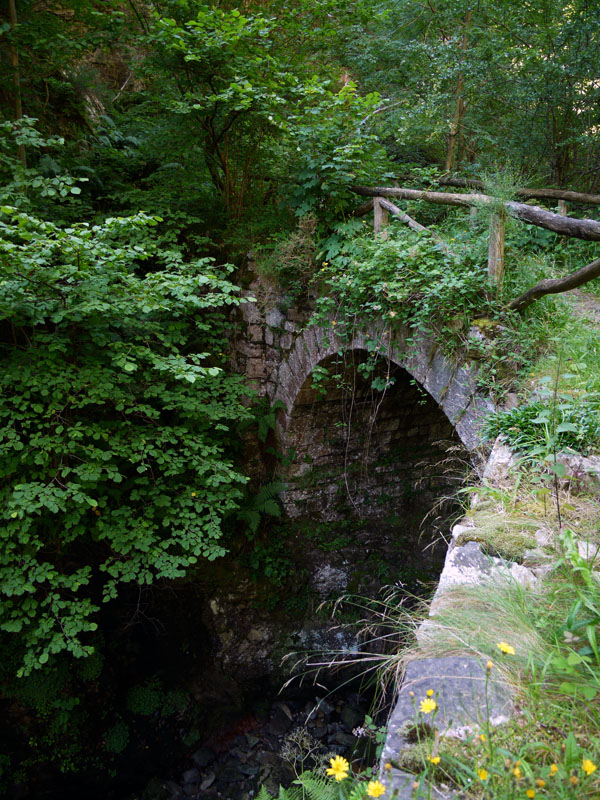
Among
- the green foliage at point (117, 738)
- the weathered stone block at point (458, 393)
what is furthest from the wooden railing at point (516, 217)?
the green foliage at point (117, 738)

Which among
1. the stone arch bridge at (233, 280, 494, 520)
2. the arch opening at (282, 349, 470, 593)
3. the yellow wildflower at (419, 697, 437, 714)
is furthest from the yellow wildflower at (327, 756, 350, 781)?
the arch opening at (282, 349, 470, 593)

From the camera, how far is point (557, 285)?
255 cm

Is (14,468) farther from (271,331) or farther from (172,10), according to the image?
(172,10)

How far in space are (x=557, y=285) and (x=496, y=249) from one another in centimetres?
64

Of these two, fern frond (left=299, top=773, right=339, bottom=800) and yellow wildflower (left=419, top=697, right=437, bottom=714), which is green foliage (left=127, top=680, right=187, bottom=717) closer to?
fern frond (left=299, top=773, right=339, bottom=800)

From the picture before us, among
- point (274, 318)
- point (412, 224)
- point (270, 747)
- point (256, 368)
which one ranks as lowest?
point (270, 747)

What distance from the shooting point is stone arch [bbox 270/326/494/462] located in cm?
305

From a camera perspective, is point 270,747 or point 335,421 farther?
point 335,421

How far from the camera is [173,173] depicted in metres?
5.45

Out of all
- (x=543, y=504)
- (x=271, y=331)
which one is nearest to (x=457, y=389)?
(x=543, y=504)

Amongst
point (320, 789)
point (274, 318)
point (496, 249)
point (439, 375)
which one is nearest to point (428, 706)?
point (320, 789)

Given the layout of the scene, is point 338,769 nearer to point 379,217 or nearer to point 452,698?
point 452,698

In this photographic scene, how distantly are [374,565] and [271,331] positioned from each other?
321cm

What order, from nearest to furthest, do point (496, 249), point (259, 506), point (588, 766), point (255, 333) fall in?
point (588, 766), point (496, 249), point (259, 506), point (255, 333)
